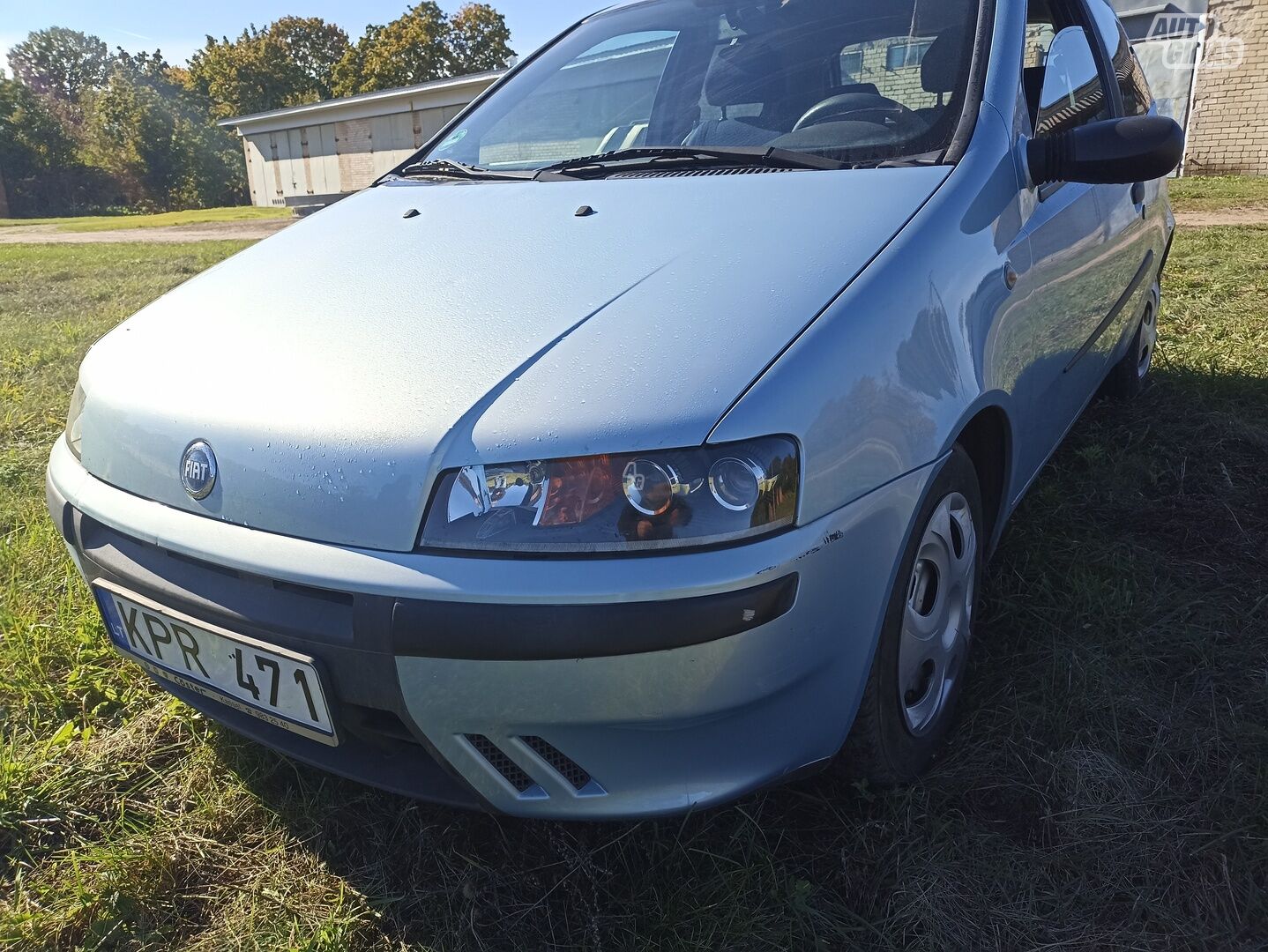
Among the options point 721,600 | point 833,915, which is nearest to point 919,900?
point 833,915

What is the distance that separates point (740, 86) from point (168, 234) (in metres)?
17.9

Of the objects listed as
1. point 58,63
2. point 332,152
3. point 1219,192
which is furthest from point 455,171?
point 58,63

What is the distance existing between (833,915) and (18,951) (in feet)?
4.13

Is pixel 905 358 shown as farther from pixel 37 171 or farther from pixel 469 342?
pixel 37 171

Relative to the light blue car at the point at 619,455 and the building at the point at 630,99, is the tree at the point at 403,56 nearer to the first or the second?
the building at the point at 630,99

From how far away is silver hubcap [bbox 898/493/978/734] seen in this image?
1.64 meters

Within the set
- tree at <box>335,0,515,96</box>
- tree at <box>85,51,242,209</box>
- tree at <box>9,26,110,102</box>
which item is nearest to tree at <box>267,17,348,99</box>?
tree at <box>335,0,515,96</box>

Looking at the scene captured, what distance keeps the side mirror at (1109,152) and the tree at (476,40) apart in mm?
46524

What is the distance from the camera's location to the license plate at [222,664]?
137 cm

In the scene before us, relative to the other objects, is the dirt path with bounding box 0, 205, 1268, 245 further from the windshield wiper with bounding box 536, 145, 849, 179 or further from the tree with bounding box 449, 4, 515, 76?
the tree with bounding box 449, 4, 515, 76

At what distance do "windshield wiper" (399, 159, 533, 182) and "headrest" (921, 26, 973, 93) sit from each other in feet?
3.04

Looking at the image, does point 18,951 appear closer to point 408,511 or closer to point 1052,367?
point 408,511

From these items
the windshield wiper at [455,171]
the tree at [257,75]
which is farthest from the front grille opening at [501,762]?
the tree at [257,75]

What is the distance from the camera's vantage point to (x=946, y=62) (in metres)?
2.09
